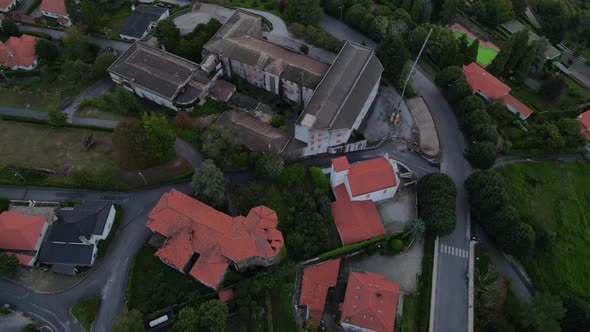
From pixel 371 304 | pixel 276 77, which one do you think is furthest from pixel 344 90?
pixel 371 304

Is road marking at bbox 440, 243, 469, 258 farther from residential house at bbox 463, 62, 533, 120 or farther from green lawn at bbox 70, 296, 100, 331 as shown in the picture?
green lawn at bbox 70, 296, 100, 331

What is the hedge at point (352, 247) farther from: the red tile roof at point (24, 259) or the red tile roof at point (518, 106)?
the red tile roof at point (518, 106)

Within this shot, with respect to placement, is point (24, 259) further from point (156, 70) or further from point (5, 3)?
point (5, 3)

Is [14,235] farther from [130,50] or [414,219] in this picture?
[414,219]

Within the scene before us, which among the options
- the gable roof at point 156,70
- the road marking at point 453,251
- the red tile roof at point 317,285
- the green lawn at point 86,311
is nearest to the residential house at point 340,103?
the red tile roof at point 317,285

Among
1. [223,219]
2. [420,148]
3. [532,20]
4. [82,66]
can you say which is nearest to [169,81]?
[82,66]

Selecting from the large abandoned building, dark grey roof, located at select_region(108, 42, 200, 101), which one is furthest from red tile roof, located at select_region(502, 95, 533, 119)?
dark grey roof, located at select_region(108, 42, 200, 101)
